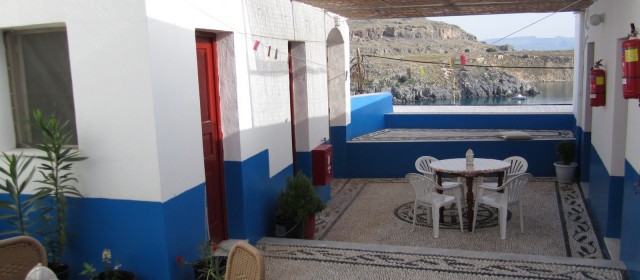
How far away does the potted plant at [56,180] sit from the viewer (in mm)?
4164

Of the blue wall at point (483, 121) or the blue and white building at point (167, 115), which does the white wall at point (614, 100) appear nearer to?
the blue and white building at point (167, 115)

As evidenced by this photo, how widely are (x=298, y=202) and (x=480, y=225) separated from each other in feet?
7.64

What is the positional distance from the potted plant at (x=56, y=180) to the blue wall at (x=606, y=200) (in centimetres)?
508

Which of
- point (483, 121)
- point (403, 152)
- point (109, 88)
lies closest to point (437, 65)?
point (483, 121)

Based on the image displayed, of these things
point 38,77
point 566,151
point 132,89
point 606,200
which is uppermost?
point 38,77

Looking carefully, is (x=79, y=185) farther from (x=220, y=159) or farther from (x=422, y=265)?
(x=422, y=265)

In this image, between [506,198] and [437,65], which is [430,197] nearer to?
[506,198]

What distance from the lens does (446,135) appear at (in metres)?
11.3

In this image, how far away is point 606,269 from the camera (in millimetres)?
4875

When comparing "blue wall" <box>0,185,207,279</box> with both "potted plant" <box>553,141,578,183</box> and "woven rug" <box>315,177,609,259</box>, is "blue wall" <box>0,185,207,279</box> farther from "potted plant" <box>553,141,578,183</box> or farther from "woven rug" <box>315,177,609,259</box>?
"potted plant" <box>553,141,578,183</box>

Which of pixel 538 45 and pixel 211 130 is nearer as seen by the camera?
pixel 211 130

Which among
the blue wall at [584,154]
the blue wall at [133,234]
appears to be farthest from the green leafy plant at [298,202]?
the blue wall at [584,154]

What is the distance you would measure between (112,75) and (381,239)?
363 centimetres

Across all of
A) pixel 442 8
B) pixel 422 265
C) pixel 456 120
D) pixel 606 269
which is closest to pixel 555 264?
pixel 606 269
